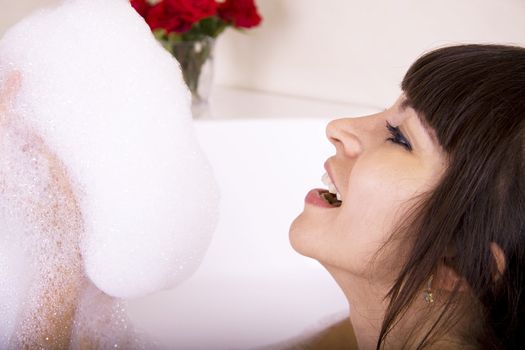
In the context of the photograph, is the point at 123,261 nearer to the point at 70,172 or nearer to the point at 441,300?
the point at 70,172

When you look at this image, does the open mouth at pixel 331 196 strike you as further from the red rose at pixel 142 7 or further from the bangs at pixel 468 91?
the red rose at pixel 142 7

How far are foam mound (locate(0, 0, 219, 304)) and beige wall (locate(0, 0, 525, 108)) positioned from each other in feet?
1.93

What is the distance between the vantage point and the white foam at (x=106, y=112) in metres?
0.89

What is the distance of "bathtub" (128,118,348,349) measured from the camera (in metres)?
1.35

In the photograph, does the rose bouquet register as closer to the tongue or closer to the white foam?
the white foam

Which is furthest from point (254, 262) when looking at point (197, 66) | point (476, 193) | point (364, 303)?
point (476, 193)

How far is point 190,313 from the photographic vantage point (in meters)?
1.40

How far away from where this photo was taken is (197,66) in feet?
5.23

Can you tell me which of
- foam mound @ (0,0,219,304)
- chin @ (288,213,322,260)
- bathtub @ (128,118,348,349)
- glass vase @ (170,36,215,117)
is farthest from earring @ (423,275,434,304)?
glass vase @ (170,36,215,117)

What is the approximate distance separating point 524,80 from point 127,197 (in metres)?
0.55

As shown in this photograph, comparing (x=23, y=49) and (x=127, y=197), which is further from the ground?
(x=23, y=49)

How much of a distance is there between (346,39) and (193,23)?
0.39 metres

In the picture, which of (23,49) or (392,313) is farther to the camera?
(23,49)

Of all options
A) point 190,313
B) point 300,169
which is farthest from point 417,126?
point 190,313
